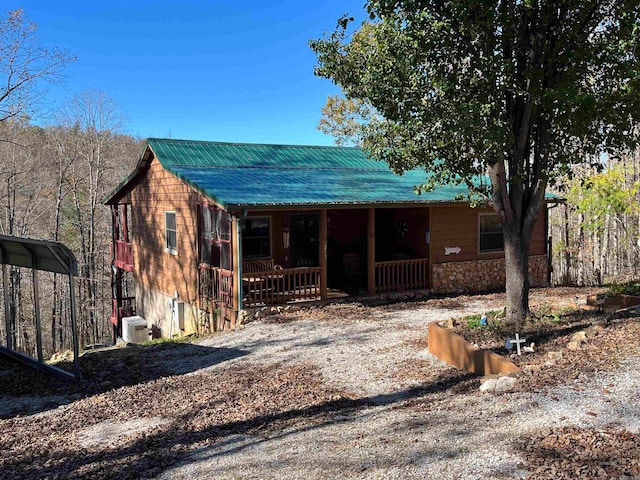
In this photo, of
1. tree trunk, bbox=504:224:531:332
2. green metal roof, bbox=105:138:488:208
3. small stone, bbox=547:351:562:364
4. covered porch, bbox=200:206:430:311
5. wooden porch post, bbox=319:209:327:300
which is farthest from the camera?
wooden porch post, bbox=319:209:327:300

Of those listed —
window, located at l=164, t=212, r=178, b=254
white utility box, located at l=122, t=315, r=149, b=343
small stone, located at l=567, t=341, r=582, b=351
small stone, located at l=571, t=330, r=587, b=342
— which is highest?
window, located at l=164, t=212, r=178, b=254

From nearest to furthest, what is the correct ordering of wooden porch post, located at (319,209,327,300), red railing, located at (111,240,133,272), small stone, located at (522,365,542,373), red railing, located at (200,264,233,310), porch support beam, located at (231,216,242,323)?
small stone, located at (522,365,542,373) < porch support beam, located at (231,216,242,323) < red railing, located at (200,264,233,310) < wooden porch post, located at (319,209,327,300) < red railing, located at (111,240,133,272)

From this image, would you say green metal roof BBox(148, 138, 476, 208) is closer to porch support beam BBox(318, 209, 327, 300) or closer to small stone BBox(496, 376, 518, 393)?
porch support beam BBox(318, 209, 327, 300)

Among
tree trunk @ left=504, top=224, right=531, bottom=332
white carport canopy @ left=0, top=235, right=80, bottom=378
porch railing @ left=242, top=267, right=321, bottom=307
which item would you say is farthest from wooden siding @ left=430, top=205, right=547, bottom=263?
white carport canopy @ left=0, top=235, right=80, bottom=378

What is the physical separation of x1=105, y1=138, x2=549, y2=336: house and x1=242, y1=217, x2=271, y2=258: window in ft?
0.09

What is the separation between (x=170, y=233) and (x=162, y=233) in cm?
54

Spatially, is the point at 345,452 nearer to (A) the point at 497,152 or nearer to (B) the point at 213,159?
(A) the point at 497,152

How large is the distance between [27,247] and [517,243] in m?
8.19

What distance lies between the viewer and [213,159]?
1540 cm

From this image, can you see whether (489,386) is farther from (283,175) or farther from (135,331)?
(135,331)

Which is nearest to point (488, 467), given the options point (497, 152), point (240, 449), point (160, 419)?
point (240, 449)

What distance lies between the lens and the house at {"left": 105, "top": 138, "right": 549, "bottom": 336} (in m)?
12.4

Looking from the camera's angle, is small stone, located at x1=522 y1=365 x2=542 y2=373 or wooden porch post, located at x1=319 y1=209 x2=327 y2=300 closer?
small stone, located at x1=522 y1=365 x2=542 y2=373

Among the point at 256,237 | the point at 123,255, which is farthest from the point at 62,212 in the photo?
the point at 256,237
